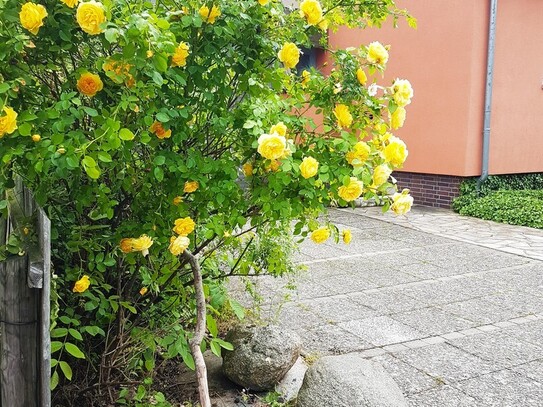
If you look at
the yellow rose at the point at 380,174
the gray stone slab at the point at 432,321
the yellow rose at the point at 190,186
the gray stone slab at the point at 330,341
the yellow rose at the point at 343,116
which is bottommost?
the gray stone slab at the point at 330,341

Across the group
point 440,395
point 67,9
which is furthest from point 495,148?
point 67,9

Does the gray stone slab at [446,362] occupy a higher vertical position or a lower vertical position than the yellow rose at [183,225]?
lower

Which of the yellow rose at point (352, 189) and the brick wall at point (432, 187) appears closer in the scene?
the yellow rose at point (352, 189)

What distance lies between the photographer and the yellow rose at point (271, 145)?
1904 mm

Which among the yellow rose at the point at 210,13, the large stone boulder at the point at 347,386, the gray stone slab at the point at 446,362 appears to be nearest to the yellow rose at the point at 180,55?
the yellow rose at the point at 210,13

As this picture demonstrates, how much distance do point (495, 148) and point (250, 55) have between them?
8.22 m

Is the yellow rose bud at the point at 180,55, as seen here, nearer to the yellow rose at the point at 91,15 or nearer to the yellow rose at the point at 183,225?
the yellow rose at the point at 91,15

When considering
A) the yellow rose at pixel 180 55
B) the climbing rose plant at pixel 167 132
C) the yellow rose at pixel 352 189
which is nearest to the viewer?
the climbing rose plant at pixel 167 132

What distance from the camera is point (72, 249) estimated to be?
88.3 inches

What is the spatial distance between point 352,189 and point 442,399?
64.1 inches

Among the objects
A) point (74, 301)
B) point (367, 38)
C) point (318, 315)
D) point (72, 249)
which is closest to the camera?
point (72, 249)

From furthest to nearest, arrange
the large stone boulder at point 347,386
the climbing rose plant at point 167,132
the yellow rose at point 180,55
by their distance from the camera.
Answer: the large stone boulder at point 347,386
the yellow rose at point 180,55
the climbing rose plant at point 167,132

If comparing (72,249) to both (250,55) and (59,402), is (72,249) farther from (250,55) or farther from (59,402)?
(250,55)

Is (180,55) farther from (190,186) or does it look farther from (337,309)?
(337,309)
